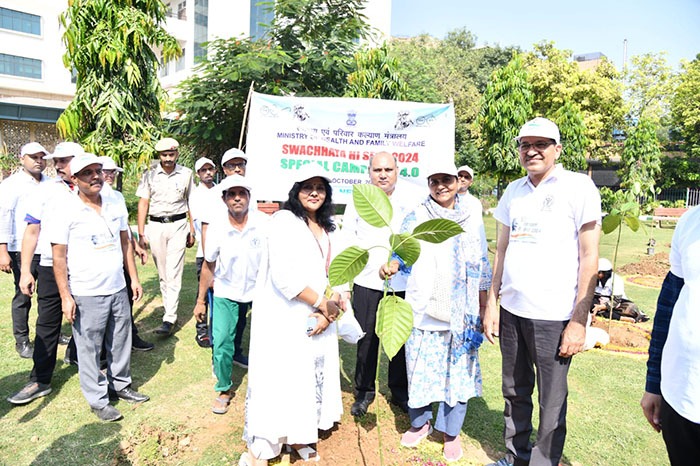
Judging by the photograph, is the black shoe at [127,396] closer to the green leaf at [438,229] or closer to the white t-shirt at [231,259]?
the white t-shirt at [231,259]

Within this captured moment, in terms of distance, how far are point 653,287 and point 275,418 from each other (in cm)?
801

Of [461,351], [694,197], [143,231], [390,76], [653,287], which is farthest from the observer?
[694,197]

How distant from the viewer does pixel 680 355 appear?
1724 mm

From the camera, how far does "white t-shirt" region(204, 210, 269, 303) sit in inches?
149

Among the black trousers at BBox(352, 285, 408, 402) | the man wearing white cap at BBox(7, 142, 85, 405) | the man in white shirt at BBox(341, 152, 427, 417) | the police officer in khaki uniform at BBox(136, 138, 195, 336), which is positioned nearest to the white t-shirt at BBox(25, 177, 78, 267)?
the man wearing white cap at BBox(7, 142, 85, 405)

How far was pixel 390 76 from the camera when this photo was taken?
7.38 metres

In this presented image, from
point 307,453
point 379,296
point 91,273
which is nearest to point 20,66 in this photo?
point 91,273

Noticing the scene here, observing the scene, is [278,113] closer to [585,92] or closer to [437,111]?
[437,111]

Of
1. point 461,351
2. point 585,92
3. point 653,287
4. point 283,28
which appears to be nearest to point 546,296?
point 461,351

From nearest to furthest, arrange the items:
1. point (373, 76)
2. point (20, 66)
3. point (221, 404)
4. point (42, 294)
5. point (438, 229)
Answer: point (438, 229) < point (221, 404) < point (42, 294) < point (373, 76) < point (20, 66)

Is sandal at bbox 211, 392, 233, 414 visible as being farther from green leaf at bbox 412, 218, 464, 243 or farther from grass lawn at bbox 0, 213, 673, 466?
green leaf at bbox 412, 218, 464, 243

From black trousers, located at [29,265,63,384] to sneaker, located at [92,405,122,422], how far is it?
2.22 ft

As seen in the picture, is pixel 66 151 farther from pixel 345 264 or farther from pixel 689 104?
pixel 689 104

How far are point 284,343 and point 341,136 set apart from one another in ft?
9.26
